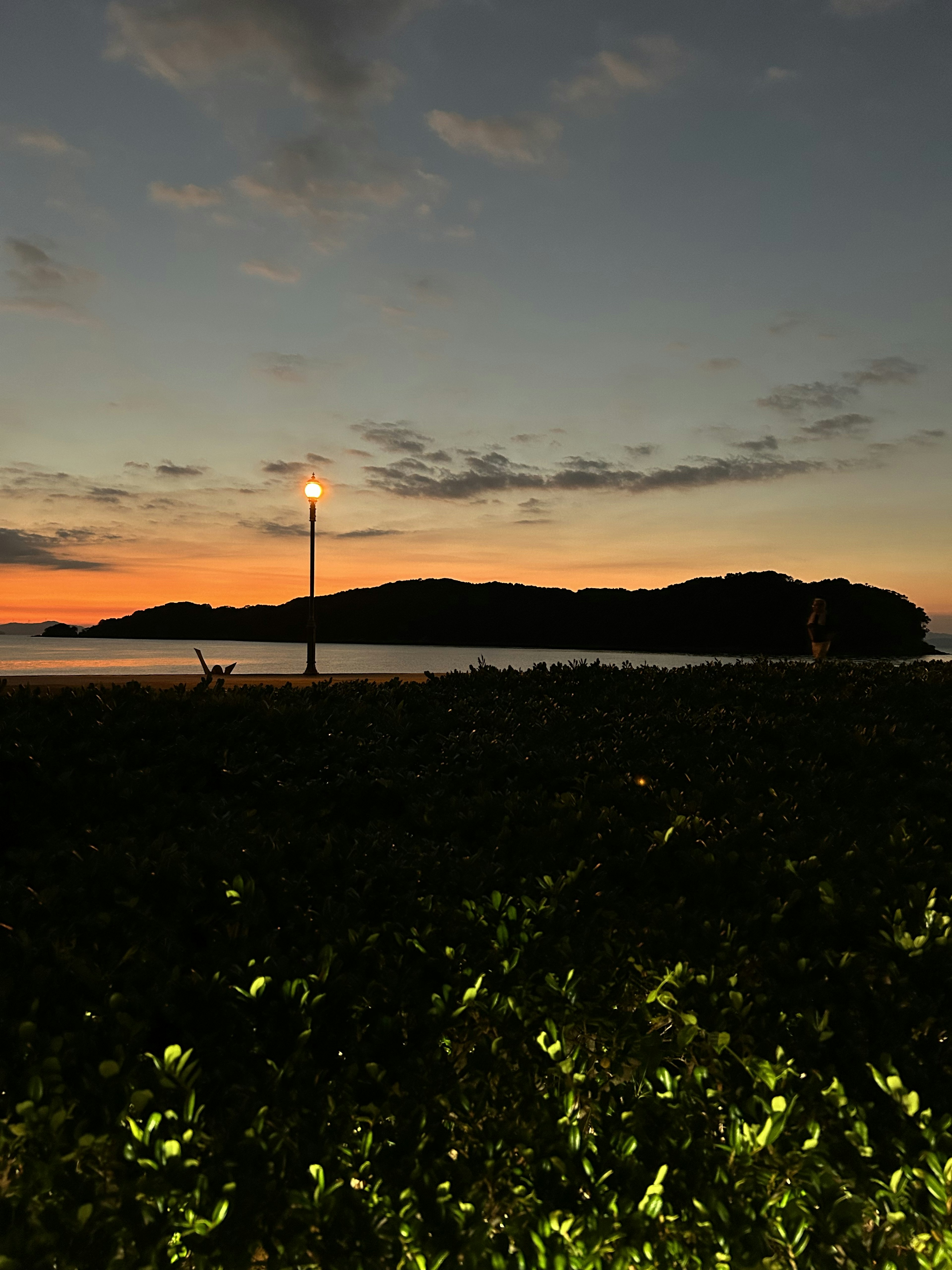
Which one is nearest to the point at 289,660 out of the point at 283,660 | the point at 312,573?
the point at 283,660

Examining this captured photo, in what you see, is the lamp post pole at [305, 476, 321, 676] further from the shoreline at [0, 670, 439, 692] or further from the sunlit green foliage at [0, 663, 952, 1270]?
the sunlit green foliage at [0, 663, 952, 1270]

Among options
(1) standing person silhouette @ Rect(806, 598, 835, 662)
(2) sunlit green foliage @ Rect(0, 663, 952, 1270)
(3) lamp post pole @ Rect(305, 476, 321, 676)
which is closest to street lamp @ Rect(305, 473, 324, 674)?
(3) lamp post pole @ Rect(305, 476, 321, 676)

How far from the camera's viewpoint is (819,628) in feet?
60.8

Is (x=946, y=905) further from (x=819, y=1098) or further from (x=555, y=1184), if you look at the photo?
(x=555, y=1184)

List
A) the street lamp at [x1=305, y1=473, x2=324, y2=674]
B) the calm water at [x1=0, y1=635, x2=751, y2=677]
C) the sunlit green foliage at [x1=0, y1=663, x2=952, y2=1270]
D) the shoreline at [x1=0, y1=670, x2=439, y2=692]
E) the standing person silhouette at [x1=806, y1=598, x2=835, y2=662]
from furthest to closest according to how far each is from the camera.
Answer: the calm water at [x1=0, y1=635, x2=751, y2=677] < the street lamp at [x1=305, y1=473, x2=324, y2=674] < the standing person silhouette at [x1=806, y1=598, x2=835, y2=662] < the shoreline at [x1=0, y1=670, x2=439, y2=692] < the sunlit green foliage at [x1=0, y1=663, x2=952, y2=1270]

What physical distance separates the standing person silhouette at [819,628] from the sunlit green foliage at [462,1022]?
13.3 m

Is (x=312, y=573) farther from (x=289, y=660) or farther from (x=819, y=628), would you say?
(x=289, y=660)

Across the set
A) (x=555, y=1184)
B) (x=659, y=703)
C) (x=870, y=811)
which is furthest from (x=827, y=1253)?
(x=659, y=703)

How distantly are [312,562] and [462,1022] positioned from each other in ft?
77.8

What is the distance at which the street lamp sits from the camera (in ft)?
82.4

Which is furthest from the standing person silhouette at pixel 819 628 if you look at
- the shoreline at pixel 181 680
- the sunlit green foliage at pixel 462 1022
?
the sunlit green foliage at pixel 462 1022

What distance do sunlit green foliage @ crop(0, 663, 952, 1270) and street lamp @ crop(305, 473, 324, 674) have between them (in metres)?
19.8

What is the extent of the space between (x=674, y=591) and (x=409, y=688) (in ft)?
498

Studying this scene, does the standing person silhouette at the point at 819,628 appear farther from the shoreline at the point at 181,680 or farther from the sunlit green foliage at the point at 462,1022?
the sunlit green foliage at the point at 462,1022
